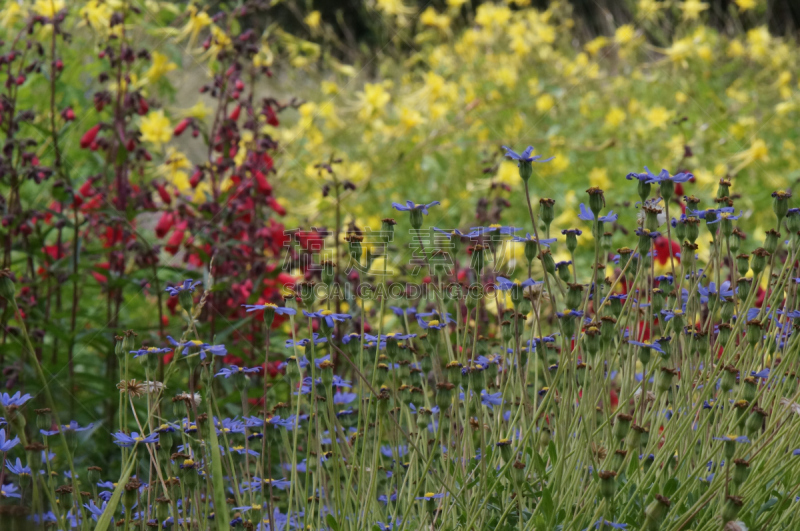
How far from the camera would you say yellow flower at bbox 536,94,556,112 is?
4448 millimetres

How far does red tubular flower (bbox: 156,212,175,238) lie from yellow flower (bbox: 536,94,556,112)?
2.71 m

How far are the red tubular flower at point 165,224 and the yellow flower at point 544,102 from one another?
8.90 ft

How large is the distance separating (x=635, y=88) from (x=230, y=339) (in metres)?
4.00

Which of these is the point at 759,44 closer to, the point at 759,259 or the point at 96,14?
the point at 96,14

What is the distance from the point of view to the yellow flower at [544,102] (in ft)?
14.6

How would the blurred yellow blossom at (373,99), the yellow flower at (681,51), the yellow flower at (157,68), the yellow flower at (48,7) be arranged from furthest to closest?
the yellow flower at (681,51) → the blurred yellow blossom at (373,99) → the yellow flower at (157,68) → the yellow flower at (48,7)

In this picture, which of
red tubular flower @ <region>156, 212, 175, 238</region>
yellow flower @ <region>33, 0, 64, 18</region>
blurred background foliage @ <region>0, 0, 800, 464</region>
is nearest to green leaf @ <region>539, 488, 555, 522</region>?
blurred background foliage @ <region>0, 0, 800, 464</region>

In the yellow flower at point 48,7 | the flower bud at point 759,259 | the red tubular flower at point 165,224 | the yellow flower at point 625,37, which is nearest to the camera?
the flower bud at point 759,259

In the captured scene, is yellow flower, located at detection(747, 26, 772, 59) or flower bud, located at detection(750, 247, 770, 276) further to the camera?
yellow flower, located at detection(747, 26, 772, 59)

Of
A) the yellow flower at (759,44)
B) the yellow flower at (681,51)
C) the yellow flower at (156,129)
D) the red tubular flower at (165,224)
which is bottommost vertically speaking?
the red tubular flower at (165,224)

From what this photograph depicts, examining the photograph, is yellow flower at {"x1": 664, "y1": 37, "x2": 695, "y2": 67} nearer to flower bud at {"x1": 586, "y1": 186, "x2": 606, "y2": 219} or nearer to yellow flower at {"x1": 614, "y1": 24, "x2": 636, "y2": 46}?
yellow flower at {"x1": 614, "y1": 24, "x2": 636, "y2": 46}

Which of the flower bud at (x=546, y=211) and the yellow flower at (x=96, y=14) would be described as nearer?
the flower bud at (x=546, y=211)

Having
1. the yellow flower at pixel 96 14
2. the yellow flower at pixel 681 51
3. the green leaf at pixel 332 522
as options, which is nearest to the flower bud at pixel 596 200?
the green leaf at pixel 332 522

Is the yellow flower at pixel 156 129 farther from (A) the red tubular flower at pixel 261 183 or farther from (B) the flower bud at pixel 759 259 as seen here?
(B) the flower bud at pixel 759 259
